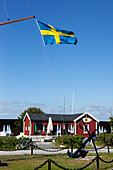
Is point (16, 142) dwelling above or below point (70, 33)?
below

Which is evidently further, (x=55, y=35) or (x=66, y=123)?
(x=66, y=123)

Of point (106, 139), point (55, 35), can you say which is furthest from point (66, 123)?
point (55, 35)

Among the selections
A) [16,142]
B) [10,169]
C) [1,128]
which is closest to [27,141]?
[16,142]

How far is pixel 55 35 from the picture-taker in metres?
13.2

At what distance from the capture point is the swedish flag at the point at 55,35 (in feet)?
42.2

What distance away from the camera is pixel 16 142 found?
1998cm

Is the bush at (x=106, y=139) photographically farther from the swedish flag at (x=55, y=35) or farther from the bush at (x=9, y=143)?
the swedish flag at (x=55, y=35)

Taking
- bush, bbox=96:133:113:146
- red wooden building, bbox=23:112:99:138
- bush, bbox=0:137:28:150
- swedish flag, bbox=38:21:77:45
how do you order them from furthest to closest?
1. red wooden building, bbox=23:112:99:138
2. bush, bbox=96:133:113:146
3. bush, bbox=0:137:28:150
4. swedish flag, bbox=38:21:77:45

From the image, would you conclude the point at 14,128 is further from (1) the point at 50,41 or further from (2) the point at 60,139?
(1) the point at 50,41

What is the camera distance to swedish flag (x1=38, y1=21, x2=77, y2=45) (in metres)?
12.9

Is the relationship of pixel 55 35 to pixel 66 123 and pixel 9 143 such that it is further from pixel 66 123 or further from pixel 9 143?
pixel 66 123

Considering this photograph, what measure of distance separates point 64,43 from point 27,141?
9583 millimetres

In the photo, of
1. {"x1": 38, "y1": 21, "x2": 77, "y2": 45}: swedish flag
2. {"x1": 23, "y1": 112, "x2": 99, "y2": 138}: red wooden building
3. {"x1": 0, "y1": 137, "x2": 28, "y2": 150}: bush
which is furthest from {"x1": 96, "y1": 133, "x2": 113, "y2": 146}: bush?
{"x1": 38, "y1": 21, "x2": 77, "y2": 45}: swedish flag

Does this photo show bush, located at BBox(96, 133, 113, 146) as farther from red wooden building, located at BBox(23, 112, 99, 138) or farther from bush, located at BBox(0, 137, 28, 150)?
red wooden building, located at BBox(23, 112, 99, 138)
